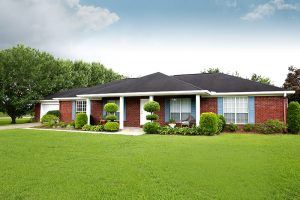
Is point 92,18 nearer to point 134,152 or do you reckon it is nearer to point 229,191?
point 134,152

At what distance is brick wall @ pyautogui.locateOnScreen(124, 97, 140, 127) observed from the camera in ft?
72.9

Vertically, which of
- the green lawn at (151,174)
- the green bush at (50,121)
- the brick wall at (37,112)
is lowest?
the green lawn at (151,174)

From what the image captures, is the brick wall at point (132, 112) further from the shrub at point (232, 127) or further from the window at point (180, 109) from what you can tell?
the shrub at point (232, 127)

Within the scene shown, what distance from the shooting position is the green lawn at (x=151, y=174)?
18.4ft

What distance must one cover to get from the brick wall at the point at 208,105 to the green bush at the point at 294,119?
15.7ft

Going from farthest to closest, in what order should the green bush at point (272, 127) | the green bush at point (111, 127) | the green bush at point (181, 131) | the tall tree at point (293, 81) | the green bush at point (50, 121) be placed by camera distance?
the tall tree at point (293, 81) < the green bush at point (50, 121) < the green bush at point (111, 127) < the green bush at point (272, 127) < the green bush at point (181, 131)

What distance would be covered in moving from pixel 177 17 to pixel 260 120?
9.27m

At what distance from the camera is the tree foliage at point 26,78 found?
1182 inches

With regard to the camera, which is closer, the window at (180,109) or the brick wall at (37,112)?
the window at (180,109)

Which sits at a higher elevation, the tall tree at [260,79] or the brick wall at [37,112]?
the tall tree at [260,79]

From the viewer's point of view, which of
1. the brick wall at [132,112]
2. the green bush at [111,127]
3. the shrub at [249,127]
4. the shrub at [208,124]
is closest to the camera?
the shrub at [208,124]

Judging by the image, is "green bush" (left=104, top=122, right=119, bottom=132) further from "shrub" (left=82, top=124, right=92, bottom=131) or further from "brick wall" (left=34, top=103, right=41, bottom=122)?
"brick wall" (left=34, top=103, right=41, bottom=122)

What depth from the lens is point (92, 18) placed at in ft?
72.2

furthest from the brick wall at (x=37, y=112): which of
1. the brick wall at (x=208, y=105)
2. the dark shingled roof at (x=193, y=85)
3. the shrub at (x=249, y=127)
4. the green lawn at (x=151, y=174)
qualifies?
the shrub at (x=249, y=127)
